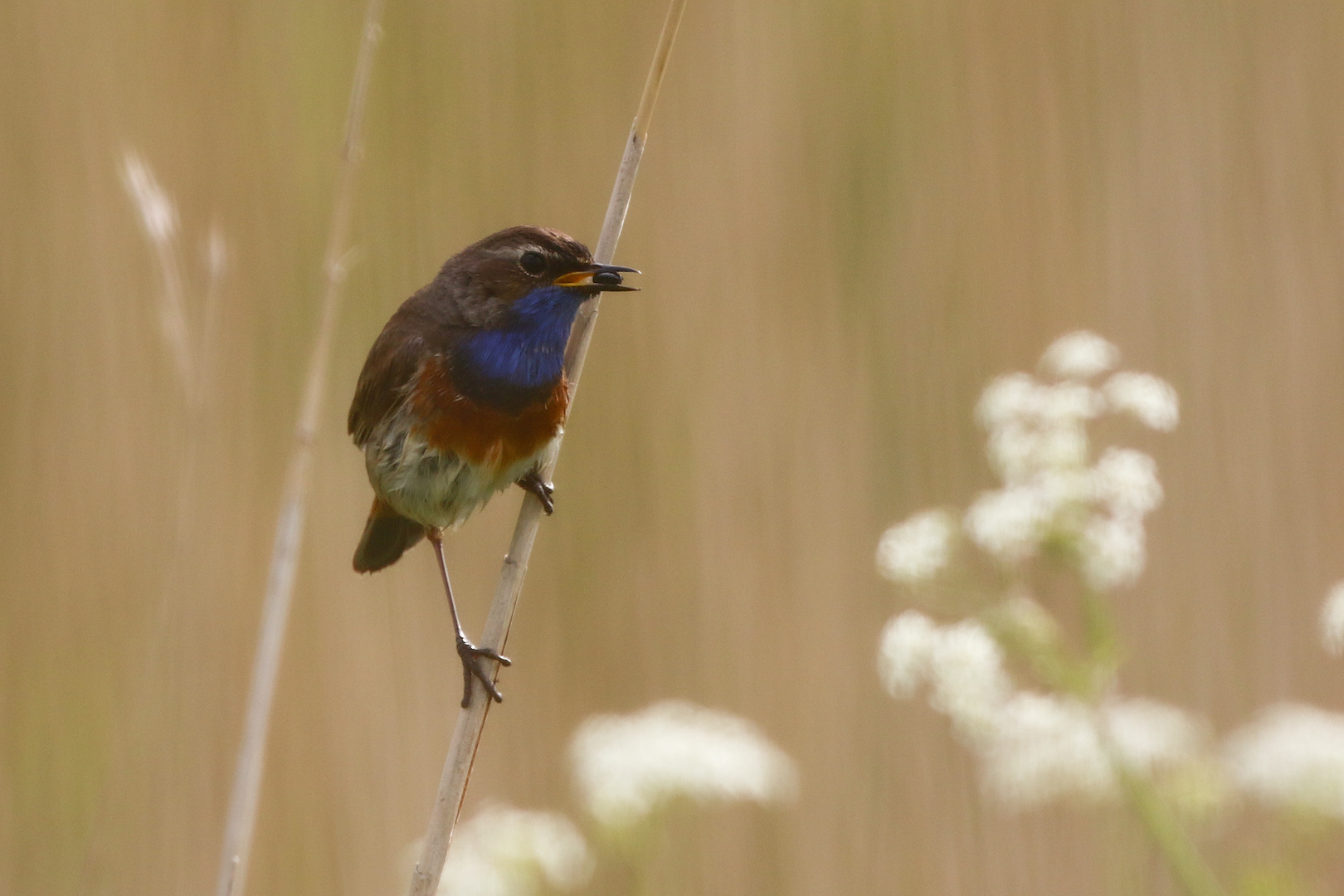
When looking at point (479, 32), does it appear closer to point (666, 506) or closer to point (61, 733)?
point (666, 506)

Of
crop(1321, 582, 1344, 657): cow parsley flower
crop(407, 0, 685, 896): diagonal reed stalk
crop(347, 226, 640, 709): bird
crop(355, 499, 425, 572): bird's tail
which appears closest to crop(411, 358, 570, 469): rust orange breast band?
crop(347, 226, 640, 709): bird

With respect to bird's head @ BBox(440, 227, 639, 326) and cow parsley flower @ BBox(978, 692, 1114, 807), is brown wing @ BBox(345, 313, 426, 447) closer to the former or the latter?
bird's head @ BBox(440, 227, 639, 326)

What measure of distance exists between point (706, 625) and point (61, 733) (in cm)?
168

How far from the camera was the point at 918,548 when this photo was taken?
6.53 ft

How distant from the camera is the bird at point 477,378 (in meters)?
2.75

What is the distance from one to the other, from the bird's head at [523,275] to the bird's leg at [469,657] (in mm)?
618

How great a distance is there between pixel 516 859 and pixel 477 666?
0.45 metres

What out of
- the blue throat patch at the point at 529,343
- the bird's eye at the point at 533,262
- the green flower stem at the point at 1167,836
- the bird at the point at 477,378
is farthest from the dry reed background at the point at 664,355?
the green flower stem at the point at 1167,836

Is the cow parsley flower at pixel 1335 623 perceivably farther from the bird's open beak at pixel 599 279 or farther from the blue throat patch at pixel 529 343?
the blue throat patch at pixel 529 343

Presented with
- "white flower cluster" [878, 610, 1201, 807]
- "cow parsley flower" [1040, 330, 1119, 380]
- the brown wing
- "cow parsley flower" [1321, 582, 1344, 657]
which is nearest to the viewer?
"cow parsley flower" [1321, 582, 1344, 657]

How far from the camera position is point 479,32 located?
3852 mm

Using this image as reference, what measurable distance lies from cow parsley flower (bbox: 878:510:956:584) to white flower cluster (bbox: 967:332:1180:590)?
6cm

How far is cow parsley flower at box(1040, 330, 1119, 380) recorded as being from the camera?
2053 mm

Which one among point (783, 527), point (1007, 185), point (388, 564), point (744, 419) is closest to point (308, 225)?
point (388, 564)
